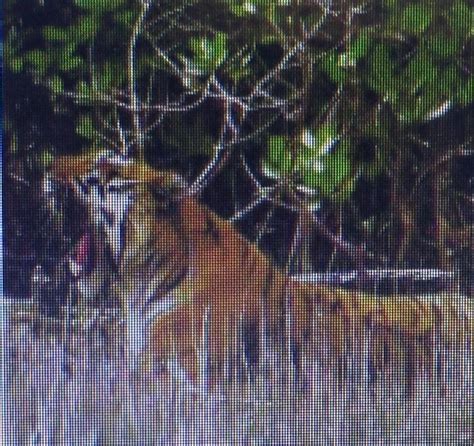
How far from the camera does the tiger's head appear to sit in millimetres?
1023

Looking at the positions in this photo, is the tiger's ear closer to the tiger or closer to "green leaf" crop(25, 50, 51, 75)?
the tiger

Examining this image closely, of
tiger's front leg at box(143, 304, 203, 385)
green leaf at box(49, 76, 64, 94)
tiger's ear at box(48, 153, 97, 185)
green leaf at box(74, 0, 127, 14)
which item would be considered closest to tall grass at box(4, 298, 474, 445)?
tiger's front leg at box(143, 304, 203, 385)

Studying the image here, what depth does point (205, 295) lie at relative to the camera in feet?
3.43

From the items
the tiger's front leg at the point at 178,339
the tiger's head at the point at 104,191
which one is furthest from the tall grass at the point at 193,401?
the tiger's head at the point at 104,191

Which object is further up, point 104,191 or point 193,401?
point 104,191

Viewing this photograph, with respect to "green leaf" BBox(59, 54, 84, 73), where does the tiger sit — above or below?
below

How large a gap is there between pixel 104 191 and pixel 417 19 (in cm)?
54

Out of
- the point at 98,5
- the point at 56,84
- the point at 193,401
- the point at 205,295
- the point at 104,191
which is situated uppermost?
the point at 98,5

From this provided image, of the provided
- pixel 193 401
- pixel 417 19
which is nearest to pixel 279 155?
pixel 417 19

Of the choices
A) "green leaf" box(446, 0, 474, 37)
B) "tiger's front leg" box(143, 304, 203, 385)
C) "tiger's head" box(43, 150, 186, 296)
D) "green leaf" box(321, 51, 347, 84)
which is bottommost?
"tiger's front leg" box(143, 304, 203, 385)

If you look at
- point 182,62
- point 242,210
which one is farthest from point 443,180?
point 182,62

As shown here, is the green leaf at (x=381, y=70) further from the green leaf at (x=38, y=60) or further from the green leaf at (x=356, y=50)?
the green leaf at (x=38, y=60)

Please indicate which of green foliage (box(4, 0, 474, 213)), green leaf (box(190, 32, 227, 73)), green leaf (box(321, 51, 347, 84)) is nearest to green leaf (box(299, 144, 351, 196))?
green foliage (box(4, 0, 474, 213))

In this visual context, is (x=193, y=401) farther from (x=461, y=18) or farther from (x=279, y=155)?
(x=461, y=18)
